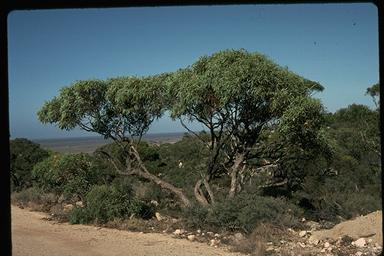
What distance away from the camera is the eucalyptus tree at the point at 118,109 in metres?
14.8

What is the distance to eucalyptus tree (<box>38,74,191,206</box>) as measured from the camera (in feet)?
48.4

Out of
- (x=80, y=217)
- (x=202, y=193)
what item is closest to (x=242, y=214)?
(x=202, y=193)

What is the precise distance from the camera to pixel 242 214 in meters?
10.9

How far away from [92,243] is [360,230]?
534 centimetres

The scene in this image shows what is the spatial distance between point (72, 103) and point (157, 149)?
382 inches

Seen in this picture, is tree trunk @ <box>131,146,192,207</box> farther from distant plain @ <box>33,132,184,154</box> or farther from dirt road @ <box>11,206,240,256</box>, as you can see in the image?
dirt road @ <box>11,206,240,256</box>

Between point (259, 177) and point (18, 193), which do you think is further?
point (18, 193)

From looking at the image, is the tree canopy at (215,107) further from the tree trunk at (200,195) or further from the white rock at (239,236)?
the white rock at (239,236)

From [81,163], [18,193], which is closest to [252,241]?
[81,163]

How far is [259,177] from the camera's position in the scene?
1598 cm

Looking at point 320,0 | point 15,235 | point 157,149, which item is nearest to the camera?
point 320,0

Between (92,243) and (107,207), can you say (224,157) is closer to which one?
(107,207)

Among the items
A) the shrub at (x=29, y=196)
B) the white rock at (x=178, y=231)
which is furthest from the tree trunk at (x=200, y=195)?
the shrub at (x=29, y=196)

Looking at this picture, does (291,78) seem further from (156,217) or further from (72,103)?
(72,103)
